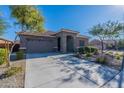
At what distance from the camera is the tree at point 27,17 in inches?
324

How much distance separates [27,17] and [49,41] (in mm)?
10376

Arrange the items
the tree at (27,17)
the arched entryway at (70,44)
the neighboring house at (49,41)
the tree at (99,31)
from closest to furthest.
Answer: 1. the tree at (27,17)
2. the neighboring house at (49,41)
3. the tree at (99,31)
4. the arched entryway at (70,44)

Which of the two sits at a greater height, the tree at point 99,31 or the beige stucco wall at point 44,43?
the tree at point 99,31

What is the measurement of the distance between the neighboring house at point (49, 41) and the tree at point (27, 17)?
7.12m

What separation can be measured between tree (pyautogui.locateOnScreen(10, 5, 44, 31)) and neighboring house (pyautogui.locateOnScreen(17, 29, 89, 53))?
23.3 ft

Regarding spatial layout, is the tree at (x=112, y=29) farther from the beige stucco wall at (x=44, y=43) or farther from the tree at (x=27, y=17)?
the tree at (x=27, y=17)

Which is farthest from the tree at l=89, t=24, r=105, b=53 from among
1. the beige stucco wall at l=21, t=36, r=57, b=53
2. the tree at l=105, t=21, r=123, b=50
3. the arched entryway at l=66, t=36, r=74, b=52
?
the beige stucco wall at l=21, t=36, r=57, b=53

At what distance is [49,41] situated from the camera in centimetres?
1881

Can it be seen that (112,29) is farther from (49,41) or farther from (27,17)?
(27,17)

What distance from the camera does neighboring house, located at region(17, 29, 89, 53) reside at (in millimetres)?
16781

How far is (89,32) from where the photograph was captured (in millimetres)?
20031

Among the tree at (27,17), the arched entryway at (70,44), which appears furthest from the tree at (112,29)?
the tree at (27,17)
